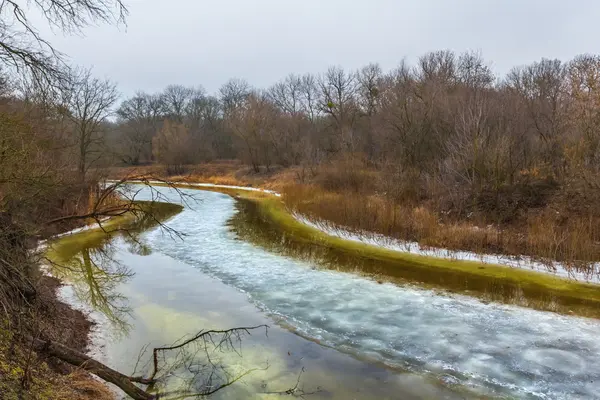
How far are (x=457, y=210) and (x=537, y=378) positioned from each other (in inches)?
376

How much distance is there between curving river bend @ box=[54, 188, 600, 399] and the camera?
211 inches

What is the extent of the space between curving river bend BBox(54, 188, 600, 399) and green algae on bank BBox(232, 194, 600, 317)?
650mm

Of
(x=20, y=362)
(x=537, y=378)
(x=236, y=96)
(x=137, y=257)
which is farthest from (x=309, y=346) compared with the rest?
(x=236, y=96)

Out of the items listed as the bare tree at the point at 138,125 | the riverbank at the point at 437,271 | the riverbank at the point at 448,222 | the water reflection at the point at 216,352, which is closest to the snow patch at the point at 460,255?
the riverbank at the point at 448,222

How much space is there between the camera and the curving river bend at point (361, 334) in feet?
17.6

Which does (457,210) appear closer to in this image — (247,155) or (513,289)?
(513,289)

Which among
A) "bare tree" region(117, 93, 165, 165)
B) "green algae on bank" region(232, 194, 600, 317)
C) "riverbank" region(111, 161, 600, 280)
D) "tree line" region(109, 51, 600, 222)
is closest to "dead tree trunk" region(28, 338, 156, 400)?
"riverbank" region(111, 161, 600, 280)

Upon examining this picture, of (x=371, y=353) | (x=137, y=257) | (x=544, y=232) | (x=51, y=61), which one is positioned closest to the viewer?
(x=51, y=61)

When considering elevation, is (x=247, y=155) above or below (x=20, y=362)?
above

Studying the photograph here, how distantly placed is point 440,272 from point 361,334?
4328 millimetres

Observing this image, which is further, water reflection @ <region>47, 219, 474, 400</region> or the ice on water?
the ice on water

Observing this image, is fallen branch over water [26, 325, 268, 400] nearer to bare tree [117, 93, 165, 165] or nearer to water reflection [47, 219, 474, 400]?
water reflection [47, 219, 474, 400]

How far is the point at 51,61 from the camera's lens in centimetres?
441

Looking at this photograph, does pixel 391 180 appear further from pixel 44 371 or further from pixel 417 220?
pixel 44 371
